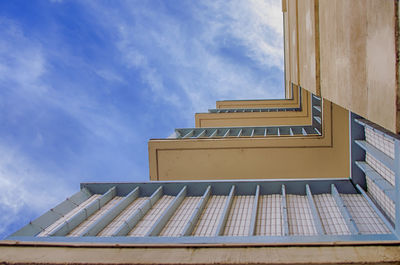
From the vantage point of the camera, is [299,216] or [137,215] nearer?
[299,216]

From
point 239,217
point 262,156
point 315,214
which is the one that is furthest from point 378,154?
point 262,156

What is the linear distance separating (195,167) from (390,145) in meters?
7.08

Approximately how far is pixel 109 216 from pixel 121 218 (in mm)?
271

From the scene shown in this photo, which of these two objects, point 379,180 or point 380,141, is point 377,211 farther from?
point 380,141

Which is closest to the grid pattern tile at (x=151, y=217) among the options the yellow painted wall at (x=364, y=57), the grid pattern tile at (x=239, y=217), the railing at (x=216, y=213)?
the railing at (x=216, y=213)

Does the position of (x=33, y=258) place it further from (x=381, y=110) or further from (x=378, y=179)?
(x=378, y=179)

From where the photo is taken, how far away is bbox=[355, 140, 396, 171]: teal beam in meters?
4.59

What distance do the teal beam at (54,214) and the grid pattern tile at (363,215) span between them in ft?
20.2

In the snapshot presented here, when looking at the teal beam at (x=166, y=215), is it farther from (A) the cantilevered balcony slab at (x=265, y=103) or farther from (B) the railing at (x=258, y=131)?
(A) the cantilevered balcony slab at (x=265, y=103)

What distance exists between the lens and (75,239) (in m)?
4.67

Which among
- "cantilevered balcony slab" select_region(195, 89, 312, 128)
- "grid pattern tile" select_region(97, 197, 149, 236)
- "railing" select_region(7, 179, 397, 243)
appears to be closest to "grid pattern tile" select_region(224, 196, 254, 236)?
"railing" select_region(7, 179, 397, 243)

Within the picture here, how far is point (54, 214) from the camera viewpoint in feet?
20.3

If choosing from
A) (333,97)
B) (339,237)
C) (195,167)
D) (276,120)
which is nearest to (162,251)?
(339,237)

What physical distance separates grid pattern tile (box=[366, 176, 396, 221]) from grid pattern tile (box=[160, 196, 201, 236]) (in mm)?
3827
